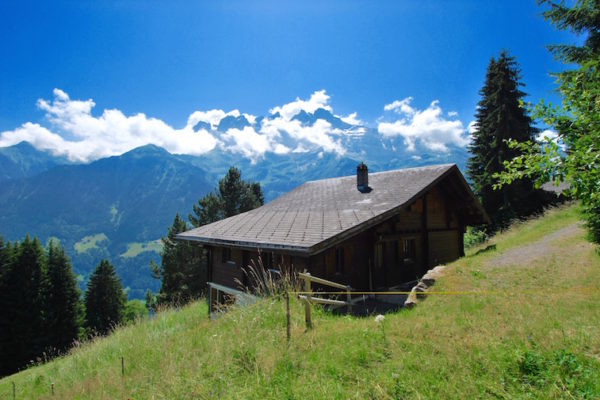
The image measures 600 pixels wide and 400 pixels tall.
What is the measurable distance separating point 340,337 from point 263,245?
5363 mm

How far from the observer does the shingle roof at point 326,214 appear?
9719 mm

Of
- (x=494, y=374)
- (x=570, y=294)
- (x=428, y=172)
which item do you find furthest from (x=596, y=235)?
(x=494, y=374)

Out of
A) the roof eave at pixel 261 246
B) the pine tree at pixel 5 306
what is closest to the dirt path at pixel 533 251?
the roof eave at pixel 261 246

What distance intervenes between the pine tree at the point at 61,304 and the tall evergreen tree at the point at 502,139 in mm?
45205

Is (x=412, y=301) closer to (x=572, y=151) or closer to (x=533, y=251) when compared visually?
(x=572, y=151)

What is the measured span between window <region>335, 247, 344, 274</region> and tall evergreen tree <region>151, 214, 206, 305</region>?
88.8 ft

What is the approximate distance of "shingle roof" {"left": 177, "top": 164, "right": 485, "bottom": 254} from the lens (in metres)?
9.72

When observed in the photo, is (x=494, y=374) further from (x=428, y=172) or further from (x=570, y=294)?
(x=428, y=172)

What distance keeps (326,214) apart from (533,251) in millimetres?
8041

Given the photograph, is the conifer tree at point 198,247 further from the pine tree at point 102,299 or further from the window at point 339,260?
the window at point 339,260

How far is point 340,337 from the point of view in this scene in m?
5.23

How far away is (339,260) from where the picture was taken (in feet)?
36.9

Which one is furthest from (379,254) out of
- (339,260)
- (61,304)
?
(61,304)

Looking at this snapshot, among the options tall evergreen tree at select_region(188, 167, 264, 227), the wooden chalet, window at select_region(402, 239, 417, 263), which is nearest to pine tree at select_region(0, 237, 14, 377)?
tall evergreen tree at select_region(188, 167, 264, 227)
